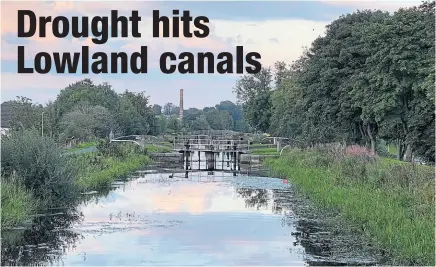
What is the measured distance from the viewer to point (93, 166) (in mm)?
40219

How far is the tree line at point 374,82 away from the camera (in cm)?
4334

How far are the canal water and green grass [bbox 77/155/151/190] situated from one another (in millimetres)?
1975

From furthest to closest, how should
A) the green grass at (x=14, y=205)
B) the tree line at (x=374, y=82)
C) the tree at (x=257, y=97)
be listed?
the tree at (x=257, y=97) < the tree line at (x=374, y=82) < the green grass at (x=14, y=205)

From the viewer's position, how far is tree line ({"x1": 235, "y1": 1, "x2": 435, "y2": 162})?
43344mm

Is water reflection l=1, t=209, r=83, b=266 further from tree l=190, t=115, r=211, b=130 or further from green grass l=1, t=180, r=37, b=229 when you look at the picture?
tree l=190, t=115, r=211, b=130

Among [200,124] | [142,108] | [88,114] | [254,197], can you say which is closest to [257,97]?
[142,108]

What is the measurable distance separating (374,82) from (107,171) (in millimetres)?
17489

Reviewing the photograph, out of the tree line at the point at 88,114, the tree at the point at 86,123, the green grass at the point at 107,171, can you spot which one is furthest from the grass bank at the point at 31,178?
the tree at the point at 86,123

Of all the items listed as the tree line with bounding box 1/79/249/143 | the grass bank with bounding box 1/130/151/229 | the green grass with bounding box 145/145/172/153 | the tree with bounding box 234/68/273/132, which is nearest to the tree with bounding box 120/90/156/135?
the tree line with bounding box 1/79/249/143

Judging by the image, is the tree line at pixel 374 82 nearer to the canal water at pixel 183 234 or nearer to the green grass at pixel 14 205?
the canal water at pixel 183 234

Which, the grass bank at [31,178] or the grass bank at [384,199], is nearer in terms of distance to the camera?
the grass bank at [384,199]

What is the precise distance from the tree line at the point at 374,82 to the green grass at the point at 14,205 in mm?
23167

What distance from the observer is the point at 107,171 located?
4000cm

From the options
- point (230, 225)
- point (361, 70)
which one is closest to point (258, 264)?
point (230, 225)
